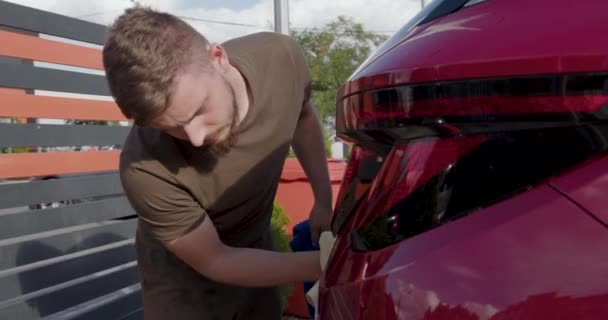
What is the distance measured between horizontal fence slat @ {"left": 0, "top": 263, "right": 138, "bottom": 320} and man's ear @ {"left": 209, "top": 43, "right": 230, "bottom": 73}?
159 cm

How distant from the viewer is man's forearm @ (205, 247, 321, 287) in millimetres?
1660

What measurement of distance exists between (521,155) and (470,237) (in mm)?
121

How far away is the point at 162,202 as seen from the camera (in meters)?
1.91

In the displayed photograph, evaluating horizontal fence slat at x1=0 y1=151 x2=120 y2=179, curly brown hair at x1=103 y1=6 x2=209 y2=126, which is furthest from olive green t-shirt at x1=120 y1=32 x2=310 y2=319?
horizontal fence slat at x1=0 y1=151 x2=120 y2=179

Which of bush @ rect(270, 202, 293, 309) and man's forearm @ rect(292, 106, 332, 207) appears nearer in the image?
man's forearm @ rect(292, 106, 332, 207)

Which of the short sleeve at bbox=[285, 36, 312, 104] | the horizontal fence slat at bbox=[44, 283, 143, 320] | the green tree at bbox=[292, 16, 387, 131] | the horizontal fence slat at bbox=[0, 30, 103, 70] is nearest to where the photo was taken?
the short sleeve at bbox=[285, 36, 312, 104]

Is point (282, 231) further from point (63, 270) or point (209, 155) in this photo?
point (209, 155)

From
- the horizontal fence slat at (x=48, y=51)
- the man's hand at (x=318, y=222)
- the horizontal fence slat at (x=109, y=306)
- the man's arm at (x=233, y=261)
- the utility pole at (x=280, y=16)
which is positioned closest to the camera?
the man's arm at (x=233, y=261)

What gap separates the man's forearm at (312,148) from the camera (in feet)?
7.89

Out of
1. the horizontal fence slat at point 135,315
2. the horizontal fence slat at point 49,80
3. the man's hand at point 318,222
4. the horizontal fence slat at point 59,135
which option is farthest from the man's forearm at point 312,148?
the horizontal fence slat at point 135,315

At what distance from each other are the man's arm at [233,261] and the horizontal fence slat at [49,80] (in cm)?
145

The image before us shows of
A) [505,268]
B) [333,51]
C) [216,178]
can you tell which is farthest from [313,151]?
[333,51]

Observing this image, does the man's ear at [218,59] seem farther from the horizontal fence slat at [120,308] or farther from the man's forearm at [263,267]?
the horizontal fence slat at [120,308]

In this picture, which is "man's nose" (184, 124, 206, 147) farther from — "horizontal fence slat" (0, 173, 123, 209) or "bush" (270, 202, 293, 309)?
"bush" (270, 202, 293, 309)
